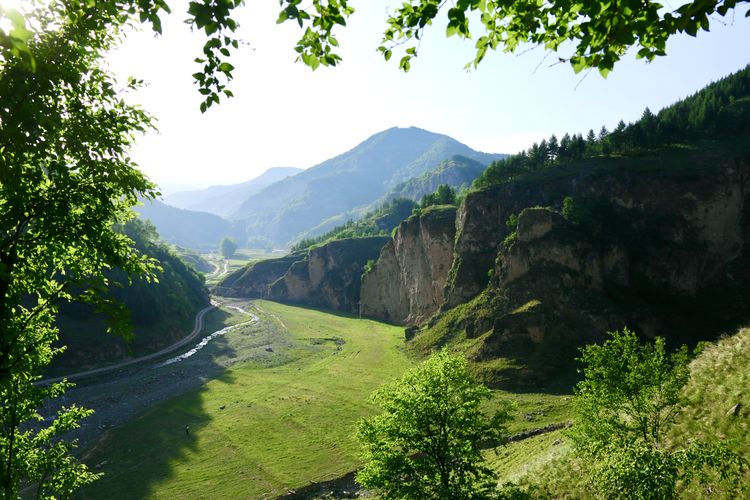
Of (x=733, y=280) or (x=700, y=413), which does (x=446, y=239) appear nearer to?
(x=733, y=280)

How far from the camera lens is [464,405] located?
910 inches

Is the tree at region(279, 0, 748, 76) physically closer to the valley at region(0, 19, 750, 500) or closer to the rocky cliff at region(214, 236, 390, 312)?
the valley at region(0, 19, 750, 500)

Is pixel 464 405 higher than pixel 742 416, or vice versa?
pixel 464 405

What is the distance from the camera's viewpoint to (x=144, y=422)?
52.9 metres

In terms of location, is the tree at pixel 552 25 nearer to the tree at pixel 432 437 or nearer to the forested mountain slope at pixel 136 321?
the tree at pixel 432 437

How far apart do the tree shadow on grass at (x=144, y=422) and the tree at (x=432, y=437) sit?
24933mm

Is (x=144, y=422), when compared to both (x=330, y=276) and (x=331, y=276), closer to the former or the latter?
(x=331, y=276)

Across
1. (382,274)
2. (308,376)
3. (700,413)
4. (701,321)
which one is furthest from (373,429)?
(382,274)

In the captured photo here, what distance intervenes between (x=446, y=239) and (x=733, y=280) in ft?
171

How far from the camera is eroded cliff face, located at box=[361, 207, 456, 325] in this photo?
101 metres

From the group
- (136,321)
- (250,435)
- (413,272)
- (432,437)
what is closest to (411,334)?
(413,272)

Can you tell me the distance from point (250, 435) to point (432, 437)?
32387 mm

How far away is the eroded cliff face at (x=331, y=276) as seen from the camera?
16462 centimetres

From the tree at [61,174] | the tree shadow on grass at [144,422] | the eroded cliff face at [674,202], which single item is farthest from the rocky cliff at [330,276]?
the tree at [61,174]
